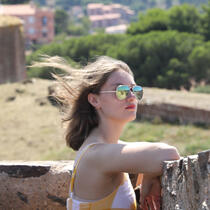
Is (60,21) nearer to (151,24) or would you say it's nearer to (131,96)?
(151,24)

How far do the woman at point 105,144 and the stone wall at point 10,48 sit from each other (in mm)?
17287

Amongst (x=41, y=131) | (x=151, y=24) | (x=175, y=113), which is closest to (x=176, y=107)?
(x=175, y=113)

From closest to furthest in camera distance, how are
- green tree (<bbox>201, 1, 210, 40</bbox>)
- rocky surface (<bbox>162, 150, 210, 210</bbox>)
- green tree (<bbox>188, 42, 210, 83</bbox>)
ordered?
rocky surface (<bbox>162, 150, 210, 210</bbox>) < green tree (<bbox>188, 42, 210, 83</bbox>) < green tree (<bbox>201, 1, 210, 40</bbox>)

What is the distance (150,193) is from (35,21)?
50162 mm

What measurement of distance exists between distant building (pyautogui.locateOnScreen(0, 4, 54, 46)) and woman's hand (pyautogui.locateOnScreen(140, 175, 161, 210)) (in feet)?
150

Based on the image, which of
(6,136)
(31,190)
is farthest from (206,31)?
(31,190)

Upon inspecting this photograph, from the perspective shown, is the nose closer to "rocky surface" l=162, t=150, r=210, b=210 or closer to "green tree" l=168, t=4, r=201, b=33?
"rocky surface" l=162, t=150, r=210, b=210

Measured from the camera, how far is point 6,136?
11273mm

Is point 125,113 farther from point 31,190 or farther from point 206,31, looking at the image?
point 206,31

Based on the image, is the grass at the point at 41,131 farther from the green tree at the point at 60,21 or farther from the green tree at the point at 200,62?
the green tree at the point at 60,21

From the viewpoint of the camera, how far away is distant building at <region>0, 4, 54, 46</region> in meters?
47.2

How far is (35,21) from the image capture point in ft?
167

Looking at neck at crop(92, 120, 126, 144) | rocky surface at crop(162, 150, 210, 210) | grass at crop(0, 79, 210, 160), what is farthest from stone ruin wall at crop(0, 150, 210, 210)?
grass at crop(0, 79, 210, 160)

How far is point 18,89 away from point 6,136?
2338 millimetres
